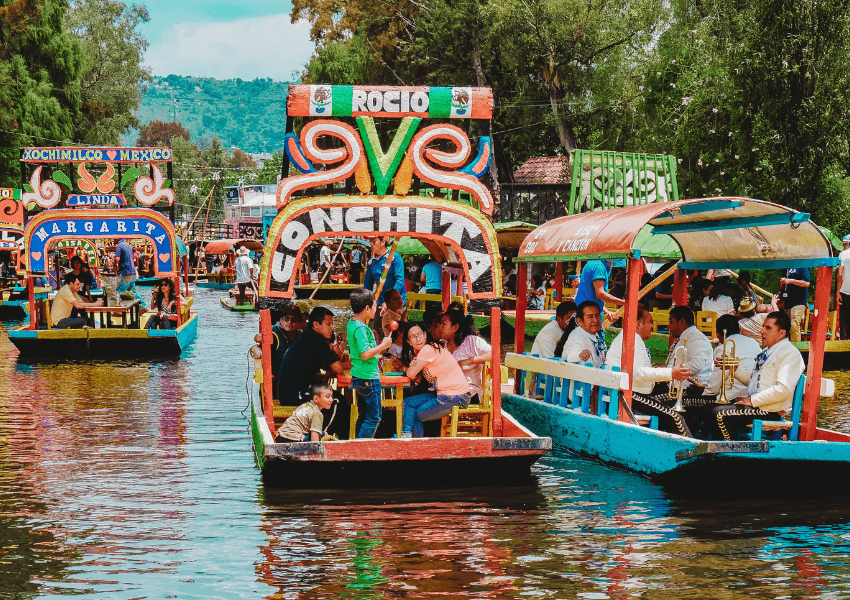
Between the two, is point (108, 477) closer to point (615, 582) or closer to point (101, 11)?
point (615, 582)

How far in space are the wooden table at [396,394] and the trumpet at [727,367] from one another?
9.92 feet

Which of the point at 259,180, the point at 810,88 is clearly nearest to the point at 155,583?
the point at 810,88

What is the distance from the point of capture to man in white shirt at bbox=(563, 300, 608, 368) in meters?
11.2

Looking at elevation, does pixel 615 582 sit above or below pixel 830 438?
below

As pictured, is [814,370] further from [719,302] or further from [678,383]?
[719,302]

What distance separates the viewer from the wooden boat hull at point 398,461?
926 cm

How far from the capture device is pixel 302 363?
10297 millimetres

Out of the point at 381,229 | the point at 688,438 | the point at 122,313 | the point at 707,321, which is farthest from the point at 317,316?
the point at 122,313

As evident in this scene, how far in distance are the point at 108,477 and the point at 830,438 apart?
6.78 m

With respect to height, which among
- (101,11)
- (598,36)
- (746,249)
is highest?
(101,11)

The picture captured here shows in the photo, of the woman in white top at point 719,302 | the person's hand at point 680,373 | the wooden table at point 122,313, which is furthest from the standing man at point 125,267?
the person's hand at point 680,373

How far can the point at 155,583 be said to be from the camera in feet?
23.5

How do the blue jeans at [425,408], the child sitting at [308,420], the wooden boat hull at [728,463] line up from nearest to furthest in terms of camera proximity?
the wooden boat hull at [728,463]
the child sitting at [308,420]
the blue jeans at [425,408]

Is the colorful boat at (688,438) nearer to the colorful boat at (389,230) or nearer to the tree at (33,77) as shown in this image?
the colorful boat at (389,230)
